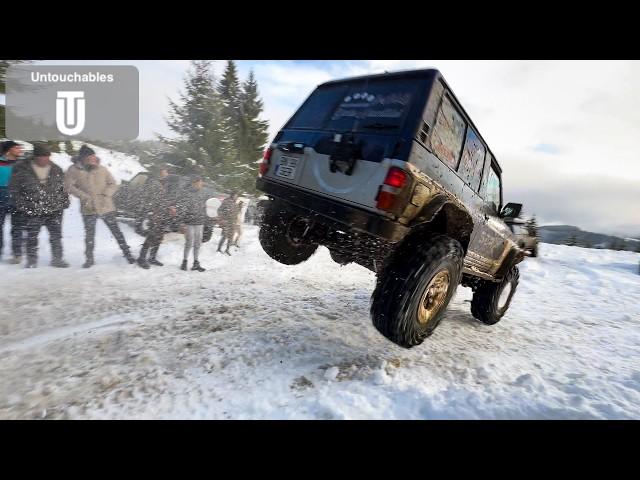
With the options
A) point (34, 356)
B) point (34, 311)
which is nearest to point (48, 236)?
point (34, 311)

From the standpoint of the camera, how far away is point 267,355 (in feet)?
9.70

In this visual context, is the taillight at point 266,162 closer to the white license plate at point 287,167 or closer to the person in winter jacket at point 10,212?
the white license plate at point 287,167

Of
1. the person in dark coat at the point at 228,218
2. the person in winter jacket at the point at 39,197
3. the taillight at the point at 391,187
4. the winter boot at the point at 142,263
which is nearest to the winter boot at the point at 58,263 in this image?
the person in winter jacket at the point at 39,197

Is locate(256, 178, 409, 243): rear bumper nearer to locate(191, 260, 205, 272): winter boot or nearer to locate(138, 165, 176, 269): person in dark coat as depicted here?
locate(191, 260, 205, 272): winter boot

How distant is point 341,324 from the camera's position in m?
4.04

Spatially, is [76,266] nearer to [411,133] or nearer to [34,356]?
[34,356]

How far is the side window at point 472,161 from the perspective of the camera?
131 inches

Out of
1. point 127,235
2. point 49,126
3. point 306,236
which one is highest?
point 49,126

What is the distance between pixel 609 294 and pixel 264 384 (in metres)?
9.59

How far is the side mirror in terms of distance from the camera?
4426 millimetres

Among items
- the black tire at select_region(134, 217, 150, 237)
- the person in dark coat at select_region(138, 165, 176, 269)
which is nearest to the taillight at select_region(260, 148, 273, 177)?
the person in dark coat at select_region(138, 165, 176, 269)

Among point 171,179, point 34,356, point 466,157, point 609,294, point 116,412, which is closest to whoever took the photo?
A: point 116,412

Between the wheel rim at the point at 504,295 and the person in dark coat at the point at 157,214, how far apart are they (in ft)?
20.3

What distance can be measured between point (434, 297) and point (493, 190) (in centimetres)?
225
